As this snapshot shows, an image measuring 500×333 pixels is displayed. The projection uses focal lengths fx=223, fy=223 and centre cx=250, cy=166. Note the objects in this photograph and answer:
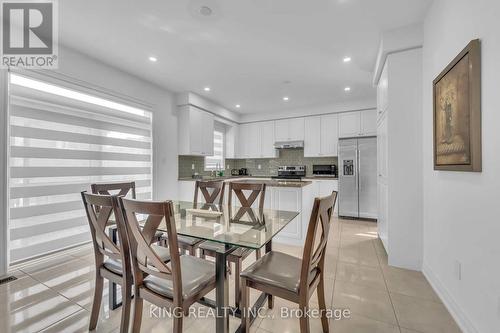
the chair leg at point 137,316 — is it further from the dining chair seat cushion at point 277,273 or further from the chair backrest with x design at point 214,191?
the chair backrest with x design at point 214,191

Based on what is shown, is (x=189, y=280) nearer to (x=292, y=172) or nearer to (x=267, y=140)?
(x=292, y=172)

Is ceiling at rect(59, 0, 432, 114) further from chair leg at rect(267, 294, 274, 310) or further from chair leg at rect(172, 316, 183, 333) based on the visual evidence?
chair leg at rect(267, 294, 274, 310)

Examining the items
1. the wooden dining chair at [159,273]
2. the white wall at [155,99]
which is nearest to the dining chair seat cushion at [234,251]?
the wooden dining chair at [159,273]

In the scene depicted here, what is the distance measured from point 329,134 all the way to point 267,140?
5.20ft

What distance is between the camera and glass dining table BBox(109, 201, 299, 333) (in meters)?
1.33

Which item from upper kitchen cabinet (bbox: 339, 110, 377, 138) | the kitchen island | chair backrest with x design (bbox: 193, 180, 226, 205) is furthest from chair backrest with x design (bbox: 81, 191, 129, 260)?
upper kitchen cabinet (bbox: 339, 110, 377, 138)

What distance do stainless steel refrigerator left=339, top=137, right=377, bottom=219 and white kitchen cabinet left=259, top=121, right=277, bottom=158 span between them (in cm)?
175

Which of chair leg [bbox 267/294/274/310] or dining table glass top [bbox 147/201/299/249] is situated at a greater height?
dining table glass top [bbox 147/201/299/249]

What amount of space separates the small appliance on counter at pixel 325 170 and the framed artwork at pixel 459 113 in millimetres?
3460

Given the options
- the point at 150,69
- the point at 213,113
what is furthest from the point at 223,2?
the point at 213,113

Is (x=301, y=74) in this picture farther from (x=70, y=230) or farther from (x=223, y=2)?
(x=70, y=230)

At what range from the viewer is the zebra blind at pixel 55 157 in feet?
8.07

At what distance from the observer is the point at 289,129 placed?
5.75 meters

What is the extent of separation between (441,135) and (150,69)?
367 centimetres
